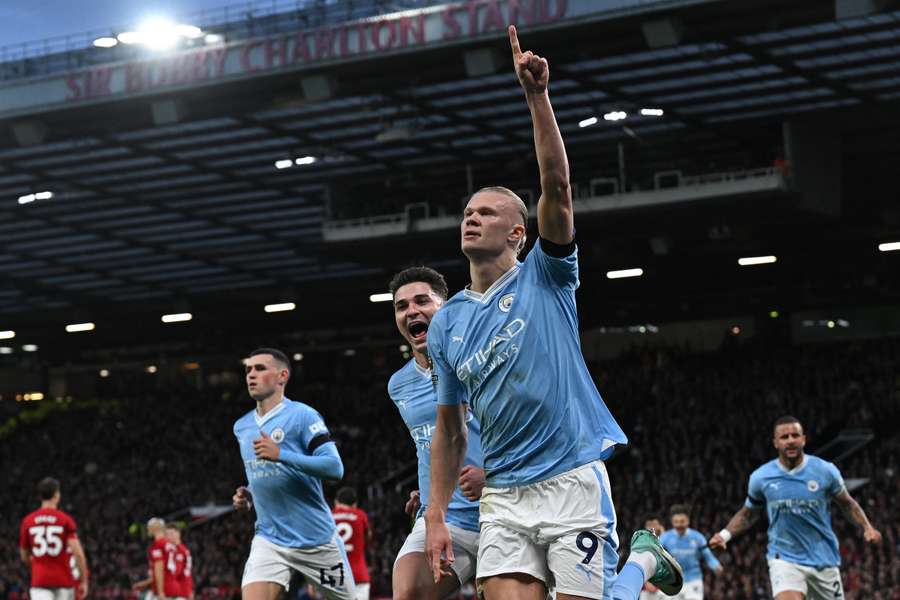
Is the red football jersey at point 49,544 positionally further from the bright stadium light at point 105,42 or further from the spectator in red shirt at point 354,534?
the bright stadium light at point 105,42

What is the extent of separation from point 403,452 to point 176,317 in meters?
14.0

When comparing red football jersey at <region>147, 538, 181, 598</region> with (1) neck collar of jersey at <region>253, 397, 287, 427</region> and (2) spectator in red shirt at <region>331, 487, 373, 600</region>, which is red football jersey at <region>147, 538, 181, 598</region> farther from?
(1) neck collar of jersey at <region>253, 397, 287, 427</region>

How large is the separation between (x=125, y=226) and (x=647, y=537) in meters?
35.6

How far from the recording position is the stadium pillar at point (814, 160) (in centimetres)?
3161

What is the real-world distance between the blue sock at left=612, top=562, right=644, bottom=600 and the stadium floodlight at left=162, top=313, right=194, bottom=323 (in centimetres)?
4862

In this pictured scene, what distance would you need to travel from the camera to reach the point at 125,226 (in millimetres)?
41594

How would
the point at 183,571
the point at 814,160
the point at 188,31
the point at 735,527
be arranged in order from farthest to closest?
1. the point at 814,160
2. the point at 188,31
3. the point at 183,571
4. the point at 735,527

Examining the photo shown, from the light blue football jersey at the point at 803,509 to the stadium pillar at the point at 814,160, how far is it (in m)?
19.5

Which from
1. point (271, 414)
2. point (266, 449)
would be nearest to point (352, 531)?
point (271, 414)

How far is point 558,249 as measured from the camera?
6.26m

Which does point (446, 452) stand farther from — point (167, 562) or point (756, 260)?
A: point (756, 260)

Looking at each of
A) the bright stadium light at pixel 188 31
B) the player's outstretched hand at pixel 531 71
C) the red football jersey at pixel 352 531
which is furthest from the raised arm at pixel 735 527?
the bright stadium light at pixel 188 31

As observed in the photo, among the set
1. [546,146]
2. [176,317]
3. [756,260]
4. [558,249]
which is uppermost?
[176,317]

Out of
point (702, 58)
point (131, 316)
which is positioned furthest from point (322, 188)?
point (131, 316)
